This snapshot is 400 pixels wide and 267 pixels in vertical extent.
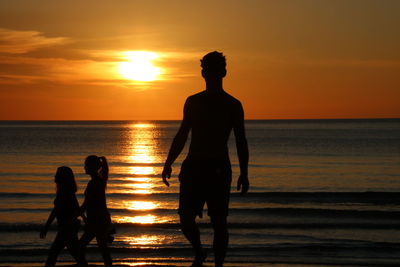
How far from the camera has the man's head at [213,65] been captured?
6.70 m

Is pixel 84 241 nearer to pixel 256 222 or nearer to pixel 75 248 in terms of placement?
pixel 75 248

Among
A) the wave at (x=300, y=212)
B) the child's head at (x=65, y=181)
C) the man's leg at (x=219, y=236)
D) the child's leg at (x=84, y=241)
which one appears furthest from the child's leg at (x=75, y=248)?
the wave at (x=300, y=212)

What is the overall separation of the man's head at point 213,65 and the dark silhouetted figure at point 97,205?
1.90 metres

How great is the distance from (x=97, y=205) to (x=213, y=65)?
2.45 m

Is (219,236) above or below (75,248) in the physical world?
above

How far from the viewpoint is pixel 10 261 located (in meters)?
9.64

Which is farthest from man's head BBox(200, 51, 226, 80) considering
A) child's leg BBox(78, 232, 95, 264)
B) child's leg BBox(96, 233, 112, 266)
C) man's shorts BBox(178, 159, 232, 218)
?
child's leg BBox(78, 232, 95, 264)

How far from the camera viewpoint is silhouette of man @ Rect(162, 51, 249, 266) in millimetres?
6637

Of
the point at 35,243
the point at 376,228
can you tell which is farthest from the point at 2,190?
the point at 376,228

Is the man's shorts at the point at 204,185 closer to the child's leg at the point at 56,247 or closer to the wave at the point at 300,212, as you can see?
the child's leg at the point at 56,247

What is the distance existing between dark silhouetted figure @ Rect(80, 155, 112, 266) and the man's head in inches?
74.6

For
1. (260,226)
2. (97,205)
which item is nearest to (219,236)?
(97,205)

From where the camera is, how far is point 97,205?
313 inches

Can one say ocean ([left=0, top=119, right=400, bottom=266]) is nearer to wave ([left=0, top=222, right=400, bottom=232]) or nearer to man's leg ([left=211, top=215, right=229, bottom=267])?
wave ([left=0, top=222, right=400, bottom=232])
